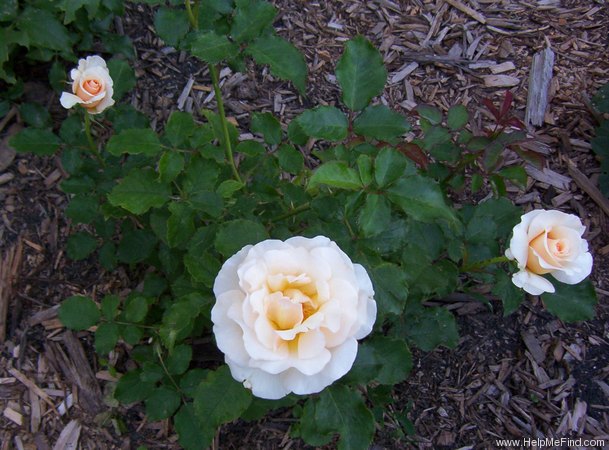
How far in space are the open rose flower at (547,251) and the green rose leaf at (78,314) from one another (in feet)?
4.58

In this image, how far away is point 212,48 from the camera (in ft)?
4.99

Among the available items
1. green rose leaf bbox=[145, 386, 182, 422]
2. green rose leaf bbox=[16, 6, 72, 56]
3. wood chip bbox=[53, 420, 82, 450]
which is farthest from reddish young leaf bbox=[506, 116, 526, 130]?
wood chip bbox=[53, 420, 82, 450]

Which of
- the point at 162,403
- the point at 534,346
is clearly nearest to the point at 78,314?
the point at 162,403

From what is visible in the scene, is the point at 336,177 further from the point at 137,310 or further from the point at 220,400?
the point at 137,310

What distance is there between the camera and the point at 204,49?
1.51 meters

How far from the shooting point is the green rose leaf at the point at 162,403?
6.50 feet

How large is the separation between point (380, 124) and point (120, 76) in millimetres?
1092

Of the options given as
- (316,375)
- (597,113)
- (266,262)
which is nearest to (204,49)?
(266,262)

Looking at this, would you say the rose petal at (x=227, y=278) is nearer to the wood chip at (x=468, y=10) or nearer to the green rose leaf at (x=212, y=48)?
the green rose leaf at (x=212, y=48)

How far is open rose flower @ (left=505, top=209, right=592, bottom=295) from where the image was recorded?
5.08ft

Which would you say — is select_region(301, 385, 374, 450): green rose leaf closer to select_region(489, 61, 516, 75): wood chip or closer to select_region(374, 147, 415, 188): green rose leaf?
select_region(374, 147, 415, 188): green rose leaf

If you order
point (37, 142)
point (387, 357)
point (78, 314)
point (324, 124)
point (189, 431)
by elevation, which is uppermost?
point (324, 124)

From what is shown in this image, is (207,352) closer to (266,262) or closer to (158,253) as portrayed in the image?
(158,253)

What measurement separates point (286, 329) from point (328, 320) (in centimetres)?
10
